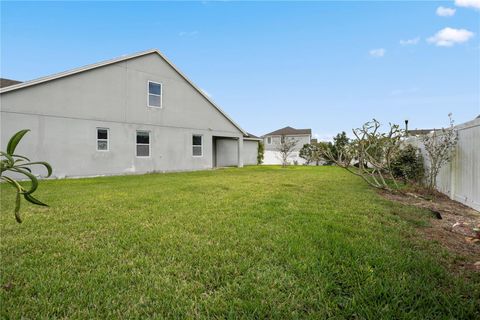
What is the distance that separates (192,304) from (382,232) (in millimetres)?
3275

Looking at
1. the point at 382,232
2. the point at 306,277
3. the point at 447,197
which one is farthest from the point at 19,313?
the point at 447,197

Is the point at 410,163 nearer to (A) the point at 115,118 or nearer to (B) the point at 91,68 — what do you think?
(A) the point at 115,118

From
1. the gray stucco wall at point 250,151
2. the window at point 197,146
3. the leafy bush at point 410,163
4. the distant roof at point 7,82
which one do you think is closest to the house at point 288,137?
the gray stucco wall at point 250,151

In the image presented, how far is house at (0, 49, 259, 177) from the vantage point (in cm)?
1132

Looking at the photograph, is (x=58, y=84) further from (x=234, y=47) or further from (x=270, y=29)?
(x=270, y=29)

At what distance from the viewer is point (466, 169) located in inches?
249

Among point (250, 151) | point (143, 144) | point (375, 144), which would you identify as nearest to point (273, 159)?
point (250, 151)

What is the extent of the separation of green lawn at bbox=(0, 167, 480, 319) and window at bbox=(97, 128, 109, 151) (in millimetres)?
8252

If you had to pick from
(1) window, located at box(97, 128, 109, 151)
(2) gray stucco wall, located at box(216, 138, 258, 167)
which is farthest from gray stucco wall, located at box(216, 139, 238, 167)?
(1) window, located at box(97, 128, 109, 151)

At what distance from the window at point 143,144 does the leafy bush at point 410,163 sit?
12.0 metres

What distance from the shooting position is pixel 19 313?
7.46ft

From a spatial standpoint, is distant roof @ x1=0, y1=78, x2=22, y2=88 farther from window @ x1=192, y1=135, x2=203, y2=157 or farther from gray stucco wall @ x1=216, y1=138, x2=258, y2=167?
gray stucco wall @ x1=216, y1=138, x2=258, y2=167

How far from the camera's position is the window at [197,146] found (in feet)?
57.2

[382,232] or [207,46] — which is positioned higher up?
[207,46]
